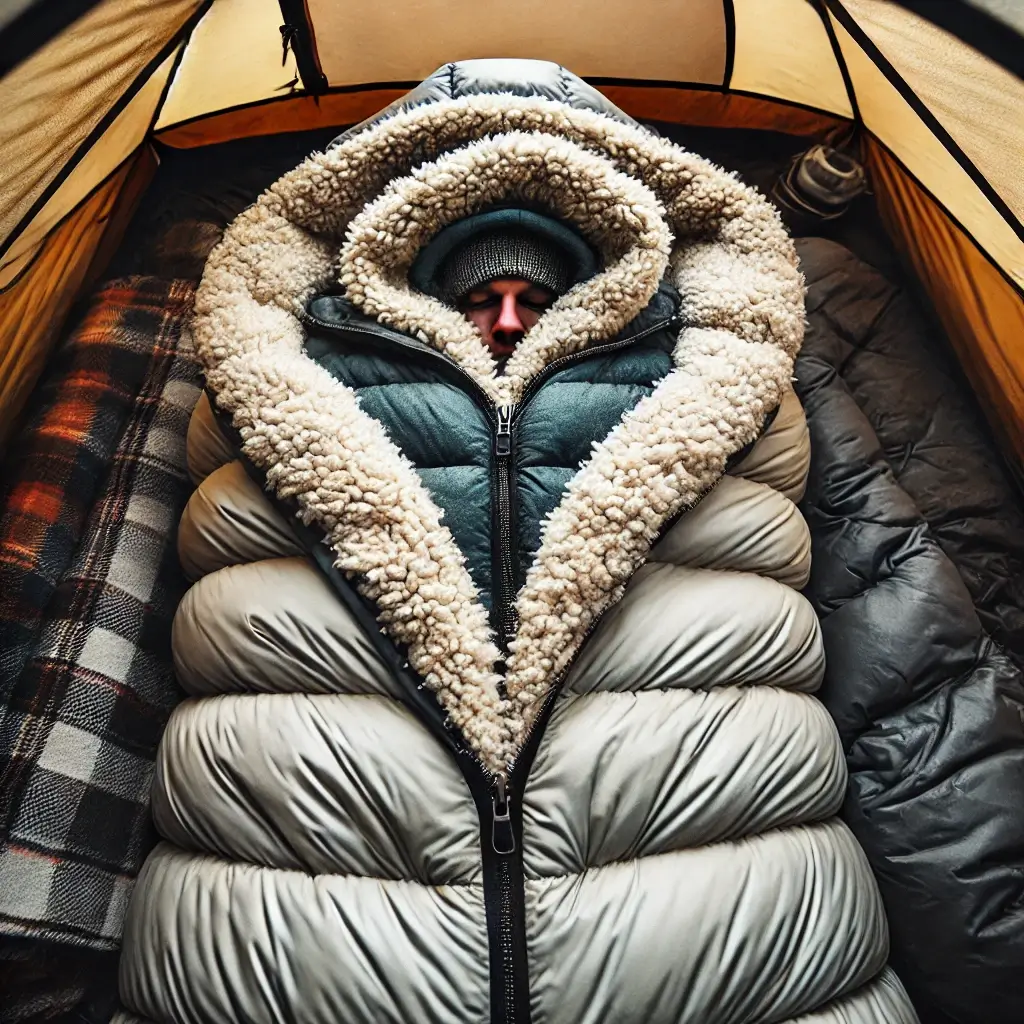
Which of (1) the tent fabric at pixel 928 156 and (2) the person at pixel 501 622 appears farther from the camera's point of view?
(1) the tent fabric at pixel 928 156

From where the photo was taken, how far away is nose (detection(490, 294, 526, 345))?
1123mm

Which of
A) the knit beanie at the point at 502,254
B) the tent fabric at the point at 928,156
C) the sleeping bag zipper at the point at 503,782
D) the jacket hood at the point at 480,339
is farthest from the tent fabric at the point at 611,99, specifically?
the sleeping bag zipper at the point at 503,782

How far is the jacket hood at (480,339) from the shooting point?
877 mm

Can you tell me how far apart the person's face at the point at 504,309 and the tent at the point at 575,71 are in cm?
48

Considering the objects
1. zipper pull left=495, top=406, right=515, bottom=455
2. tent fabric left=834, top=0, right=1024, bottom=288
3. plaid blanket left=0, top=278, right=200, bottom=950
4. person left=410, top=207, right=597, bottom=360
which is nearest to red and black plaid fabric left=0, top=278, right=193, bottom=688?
plaid blanket left=0, top=278, right=200, bottom=950

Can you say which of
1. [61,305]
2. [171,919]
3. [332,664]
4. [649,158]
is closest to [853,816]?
[332,664]

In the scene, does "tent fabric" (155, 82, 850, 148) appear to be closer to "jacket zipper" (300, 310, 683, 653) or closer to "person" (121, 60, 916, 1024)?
"person" (121, 60, 916, 1024)

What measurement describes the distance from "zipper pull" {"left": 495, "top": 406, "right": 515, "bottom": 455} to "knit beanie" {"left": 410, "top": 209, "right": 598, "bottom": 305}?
0.26 metres

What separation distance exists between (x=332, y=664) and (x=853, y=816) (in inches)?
24.6

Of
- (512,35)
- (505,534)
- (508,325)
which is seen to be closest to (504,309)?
(508,325)

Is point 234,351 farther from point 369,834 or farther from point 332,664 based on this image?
point 369,834

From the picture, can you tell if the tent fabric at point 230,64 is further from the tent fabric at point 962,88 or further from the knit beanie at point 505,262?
the tent fabric at point 962,88

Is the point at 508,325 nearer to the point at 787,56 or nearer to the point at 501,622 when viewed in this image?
the point at 501,622

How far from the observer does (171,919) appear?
2.70ft
